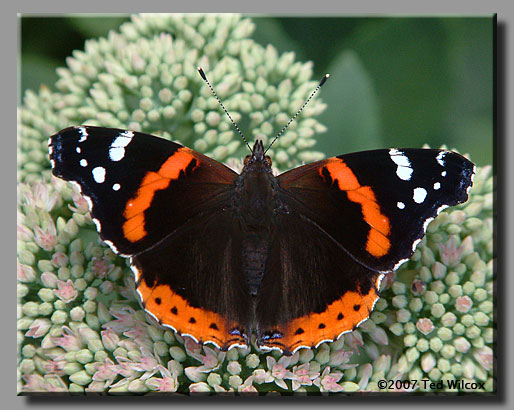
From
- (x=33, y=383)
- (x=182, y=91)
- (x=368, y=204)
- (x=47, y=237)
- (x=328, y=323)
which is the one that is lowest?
(x=33, y=383)

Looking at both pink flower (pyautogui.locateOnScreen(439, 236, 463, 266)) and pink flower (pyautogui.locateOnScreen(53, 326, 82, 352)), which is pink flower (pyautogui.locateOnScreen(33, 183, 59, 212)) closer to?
pink flower (pyautogui.locateOnScreen(53, 326, 82, 352))

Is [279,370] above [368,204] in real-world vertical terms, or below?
below

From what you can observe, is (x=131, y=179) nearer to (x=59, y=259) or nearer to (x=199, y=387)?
(x=59, y=259)

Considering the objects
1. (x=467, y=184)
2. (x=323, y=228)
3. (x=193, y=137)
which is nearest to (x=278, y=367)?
(x=323, y=228)

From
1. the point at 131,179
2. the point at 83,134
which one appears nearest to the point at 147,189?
the point at 131,179

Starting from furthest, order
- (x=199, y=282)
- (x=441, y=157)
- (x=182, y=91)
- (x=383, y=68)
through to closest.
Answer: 1. (x=383, y=68)
2. (x=182, y=91)
3. (x=199, y=282)
4. (x=441, y=157)

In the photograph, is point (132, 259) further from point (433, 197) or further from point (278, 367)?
point (433, 197)

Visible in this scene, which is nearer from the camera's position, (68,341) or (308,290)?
(308,290)

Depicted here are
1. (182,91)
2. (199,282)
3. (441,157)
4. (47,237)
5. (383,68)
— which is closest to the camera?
(441,157)
